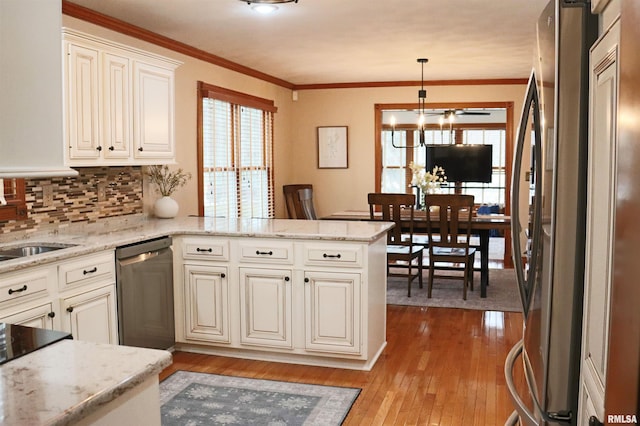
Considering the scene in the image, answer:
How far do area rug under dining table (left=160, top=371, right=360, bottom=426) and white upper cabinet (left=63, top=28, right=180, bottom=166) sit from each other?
1.51 metres

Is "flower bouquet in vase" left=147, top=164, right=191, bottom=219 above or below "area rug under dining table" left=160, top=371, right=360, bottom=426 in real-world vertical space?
above

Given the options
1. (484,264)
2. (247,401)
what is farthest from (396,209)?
(247,401)

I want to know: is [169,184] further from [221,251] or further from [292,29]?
[292,29]

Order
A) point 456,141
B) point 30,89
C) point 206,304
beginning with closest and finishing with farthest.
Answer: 1. point 30,89
2. point 206,304
3. point 456,141

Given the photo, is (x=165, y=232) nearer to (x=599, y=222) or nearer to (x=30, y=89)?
(x=30, y=89)

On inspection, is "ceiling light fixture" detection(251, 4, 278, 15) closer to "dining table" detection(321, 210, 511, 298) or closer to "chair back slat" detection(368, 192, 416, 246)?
"chair back slat" detection(368, 192, 416, 246)

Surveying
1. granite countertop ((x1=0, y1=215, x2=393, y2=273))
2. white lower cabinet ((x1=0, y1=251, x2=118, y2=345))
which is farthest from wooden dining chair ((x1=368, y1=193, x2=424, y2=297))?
white lower cabinet ((x1=0, y1=251, x2=118, y2=345))

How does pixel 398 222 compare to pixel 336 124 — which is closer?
pixel 398 222

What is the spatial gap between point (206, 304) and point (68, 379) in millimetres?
2908

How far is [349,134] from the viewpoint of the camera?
8.26m

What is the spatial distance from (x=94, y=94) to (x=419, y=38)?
8.92ft

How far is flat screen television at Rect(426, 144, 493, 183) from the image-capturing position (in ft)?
27.5

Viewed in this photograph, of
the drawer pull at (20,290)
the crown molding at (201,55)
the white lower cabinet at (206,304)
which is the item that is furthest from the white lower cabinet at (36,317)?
the crown molding at (201,55)

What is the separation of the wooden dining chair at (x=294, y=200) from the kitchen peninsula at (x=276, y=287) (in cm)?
273
